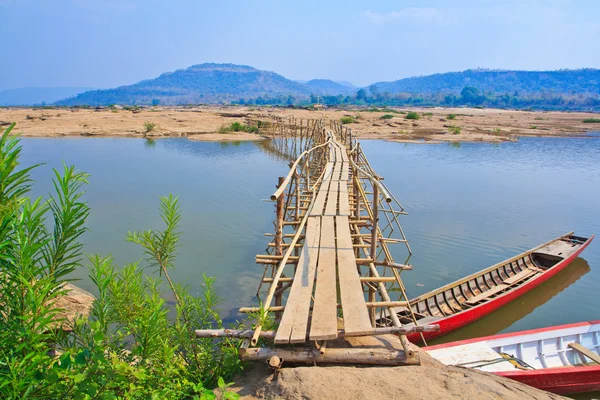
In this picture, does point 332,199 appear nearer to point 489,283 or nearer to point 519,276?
point 489,283

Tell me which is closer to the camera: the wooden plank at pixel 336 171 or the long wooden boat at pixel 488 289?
the long wooden boat at pixel 488 289

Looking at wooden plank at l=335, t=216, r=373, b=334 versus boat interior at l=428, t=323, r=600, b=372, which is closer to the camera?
wooden plank at l=335, t=216, r=373, b=334

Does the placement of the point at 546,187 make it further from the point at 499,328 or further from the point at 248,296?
the point at 248,296

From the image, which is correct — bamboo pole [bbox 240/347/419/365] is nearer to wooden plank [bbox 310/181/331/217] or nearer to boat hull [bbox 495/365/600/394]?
boat hull [bbox 495/365/600/394]

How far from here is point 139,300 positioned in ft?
11.2

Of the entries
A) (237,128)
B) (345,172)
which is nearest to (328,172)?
(345,172)

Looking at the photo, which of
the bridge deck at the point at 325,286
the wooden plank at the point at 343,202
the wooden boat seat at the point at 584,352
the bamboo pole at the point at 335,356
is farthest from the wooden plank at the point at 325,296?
the wooden boat seat at the point at 584,352

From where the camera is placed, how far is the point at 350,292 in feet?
14.4

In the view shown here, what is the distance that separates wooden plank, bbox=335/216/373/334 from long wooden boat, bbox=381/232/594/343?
6.74ft

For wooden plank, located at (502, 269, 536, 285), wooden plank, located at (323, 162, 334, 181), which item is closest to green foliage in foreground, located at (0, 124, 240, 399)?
wooden plank, located at (323, 162, 334, 181)

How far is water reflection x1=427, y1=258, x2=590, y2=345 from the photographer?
27.4 ft

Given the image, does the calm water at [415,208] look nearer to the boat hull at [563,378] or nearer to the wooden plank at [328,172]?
the boat hull at [563,378]

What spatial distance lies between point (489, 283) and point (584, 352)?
115 inches

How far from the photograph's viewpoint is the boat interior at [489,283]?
7.90m
